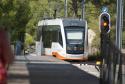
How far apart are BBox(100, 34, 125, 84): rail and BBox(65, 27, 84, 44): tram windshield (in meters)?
29.2

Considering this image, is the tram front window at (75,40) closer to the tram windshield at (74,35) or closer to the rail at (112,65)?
the tram windshield at (74,35)

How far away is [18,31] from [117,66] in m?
48.4

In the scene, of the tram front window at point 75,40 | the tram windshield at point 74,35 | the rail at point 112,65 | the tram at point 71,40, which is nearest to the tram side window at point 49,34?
the tram at point 71,40

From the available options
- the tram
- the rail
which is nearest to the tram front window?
the tram

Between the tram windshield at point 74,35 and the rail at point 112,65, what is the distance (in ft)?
95.8

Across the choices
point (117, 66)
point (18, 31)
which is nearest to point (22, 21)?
→ point (18, 31)

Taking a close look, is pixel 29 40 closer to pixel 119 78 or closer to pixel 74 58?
pixel 74 58

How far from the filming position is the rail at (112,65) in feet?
43.0

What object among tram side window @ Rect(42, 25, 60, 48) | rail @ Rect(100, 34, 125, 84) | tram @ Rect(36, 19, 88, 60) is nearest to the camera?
rail @ Rect(100, 34, 125, 84)

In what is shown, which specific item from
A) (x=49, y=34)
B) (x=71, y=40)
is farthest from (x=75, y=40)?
(x=49, y=34)

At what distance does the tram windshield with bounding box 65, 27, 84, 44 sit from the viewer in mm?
45750

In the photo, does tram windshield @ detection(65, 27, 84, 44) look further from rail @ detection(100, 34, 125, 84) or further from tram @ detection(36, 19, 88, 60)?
rail @ detection(100, 34, 125, 84)

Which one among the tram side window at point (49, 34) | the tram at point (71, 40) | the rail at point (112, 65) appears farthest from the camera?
the tram side window at point (49, 34)

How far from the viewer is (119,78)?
44.1 ft
